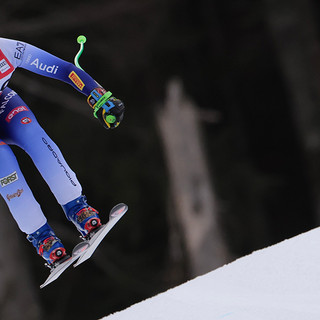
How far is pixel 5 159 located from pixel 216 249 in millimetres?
6119

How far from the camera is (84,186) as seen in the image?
12.9 metres

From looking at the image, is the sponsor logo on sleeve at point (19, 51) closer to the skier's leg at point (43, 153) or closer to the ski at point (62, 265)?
the skier's leg at point (43, 153)

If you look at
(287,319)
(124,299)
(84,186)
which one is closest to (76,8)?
(84,186)

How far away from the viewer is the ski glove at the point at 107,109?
17.1 ft

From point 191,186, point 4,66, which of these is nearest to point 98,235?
point 4,66

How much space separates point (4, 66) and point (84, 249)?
3.81ft

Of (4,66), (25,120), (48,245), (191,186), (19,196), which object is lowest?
(191,186)

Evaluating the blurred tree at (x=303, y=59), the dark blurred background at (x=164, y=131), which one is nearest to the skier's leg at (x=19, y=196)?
the dark blurred background at (x=164, y=131)

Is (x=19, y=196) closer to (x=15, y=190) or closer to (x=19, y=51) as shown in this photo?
(x=15, y=190)

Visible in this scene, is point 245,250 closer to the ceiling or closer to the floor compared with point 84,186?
closer to the floor

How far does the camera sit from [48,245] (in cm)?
534

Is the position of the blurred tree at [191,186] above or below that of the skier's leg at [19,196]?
below

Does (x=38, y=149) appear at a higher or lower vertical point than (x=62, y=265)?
higher

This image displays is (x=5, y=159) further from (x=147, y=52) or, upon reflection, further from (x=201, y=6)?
(x=201, y=6)
